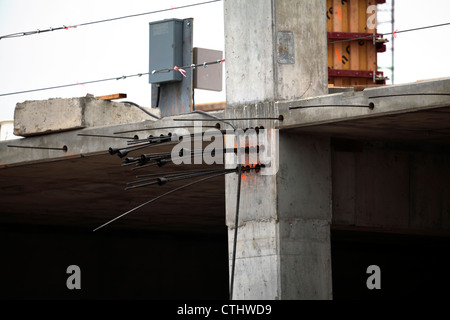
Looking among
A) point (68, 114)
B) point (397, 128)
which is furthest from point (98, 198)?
point (397, 128)

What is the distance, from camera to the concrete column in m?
12.4

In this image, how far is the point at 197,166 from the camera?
15609 millimetres

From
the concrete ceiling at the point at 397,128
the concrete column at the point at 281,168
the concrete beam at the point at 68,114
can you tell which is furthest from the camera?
the concrete beam at the point at 68,114

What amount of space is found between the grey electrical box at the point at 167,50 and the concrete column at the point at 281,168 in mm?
6621

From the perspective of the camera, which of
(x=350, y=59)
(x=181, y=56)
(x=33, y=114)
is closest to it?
(x=33, y=114)

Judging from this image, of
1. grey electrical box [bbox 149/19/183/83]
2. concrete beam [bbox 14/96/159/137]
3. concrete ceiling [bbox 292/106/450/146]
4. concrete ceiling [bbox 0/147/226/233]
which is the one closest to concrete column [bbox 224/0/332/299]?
concrete ceiling [bbox 292/106/450/146]

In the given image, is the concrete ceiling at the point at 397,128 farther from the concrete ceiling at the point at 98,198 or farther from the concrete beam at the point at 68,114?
the concrete beam at the point at 68,114

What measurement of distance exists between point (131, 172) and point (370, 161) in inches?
177

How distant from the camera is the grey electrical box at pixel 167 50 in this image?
64.4 ft

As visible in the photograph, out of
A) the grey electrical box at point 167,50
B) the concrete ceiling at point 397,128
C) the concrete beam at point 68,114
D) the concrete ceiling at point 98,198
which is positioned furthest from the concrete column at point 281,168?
the grey electrical box at point 167,50

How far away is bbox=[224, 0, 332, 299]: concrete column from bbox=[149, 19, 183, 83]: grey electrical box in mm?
6621

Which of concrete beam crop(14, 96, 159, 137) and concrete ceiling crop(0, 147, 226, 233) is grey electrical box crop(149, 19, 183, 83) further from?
concrete beam crop(14, 96, 159, 137)
